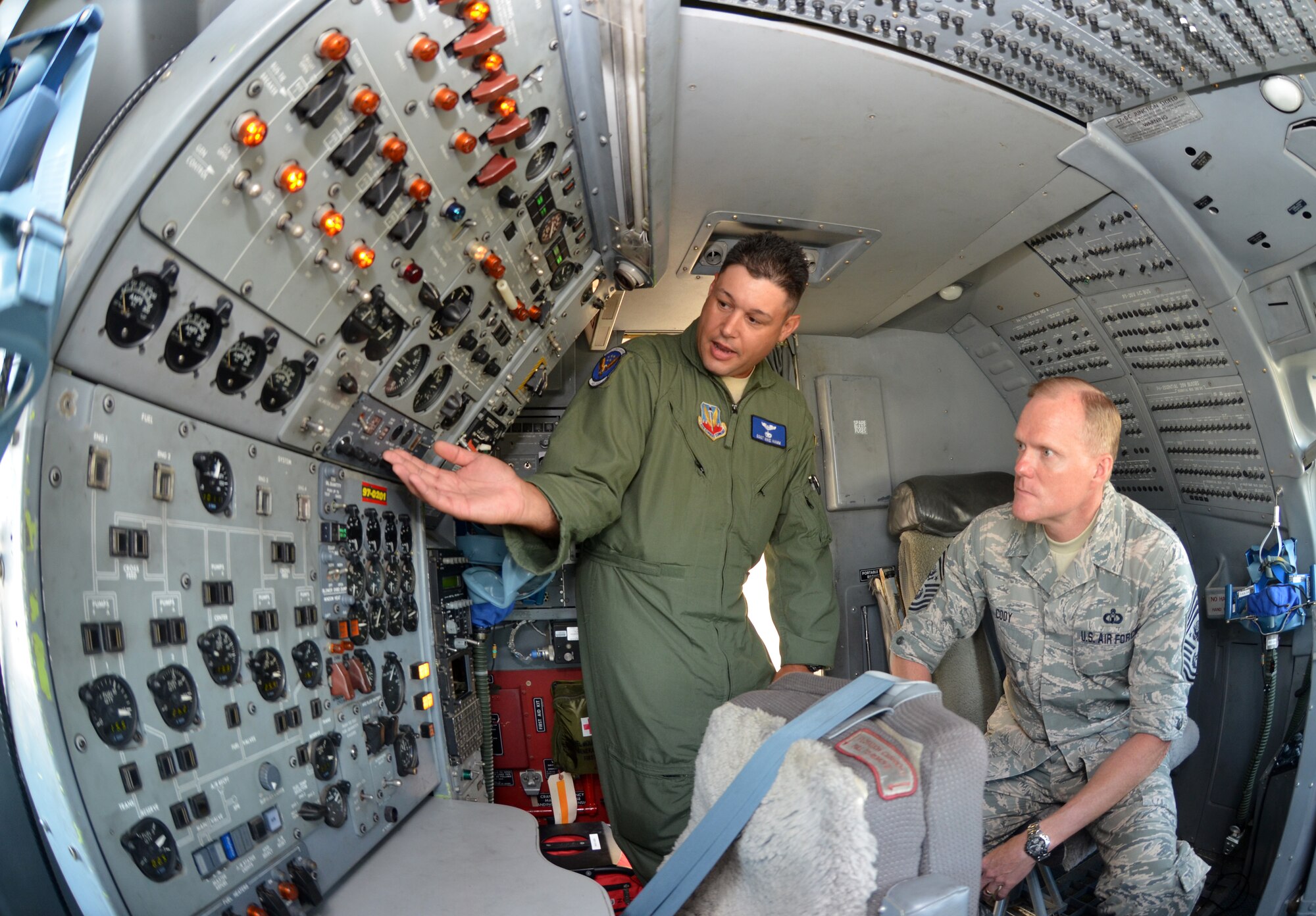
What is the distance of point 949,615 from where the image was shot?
111 inches

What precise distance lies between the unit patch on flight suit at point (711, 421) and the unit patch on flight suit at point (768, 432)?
0.12 m

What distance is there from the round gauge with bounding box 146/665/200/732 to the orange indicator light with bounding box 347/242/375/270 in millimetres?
811

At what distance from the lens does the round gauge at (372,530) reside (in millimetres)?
2223

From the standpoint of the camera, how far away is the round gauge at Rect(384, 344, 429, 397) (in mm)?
2201

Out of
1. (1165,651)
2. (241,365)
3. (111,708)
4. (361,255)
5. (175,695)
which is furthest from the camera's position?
(1165,651)

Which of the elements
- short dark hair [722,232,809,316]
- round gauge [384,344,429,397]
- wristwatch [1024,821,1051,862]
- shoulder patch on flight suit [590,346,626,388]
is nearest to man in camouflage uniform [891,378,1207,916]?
wristwatch [1024,821,1051,862]

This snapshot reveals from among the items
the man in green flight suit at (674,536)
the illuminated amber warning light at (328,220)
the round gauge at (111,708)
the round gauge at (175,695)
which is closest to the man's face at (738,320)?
the man in green flight suit at (674,536)

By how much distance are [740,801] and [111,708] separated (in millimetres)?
883

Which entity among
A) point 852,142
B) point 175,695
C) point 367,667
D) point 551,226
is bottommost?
point 367,667

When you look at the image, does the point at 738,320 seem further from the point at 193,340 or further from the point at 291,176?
the point at 193,340

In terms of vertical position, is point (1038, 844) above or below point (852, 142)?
below

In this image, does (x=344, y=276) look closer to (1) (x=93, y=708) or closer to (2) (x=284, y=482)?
(2) (x=284, y=482)

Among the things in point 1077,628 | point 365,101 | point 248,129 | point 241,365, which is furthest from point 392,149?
point 1077,628

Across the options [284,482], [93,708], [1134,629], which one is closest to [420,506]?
[284,482]
